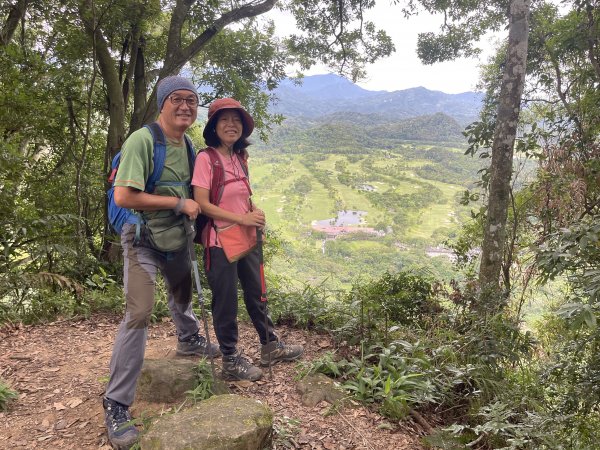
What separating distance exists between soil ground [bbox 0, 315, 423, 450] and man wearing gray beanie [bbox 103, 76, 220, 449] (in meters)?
0.28

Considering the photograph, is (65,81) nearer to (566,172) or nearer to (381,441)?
(381,441)

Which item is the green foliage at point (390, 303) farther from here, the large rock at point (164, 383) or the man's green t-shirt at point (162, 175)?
the man's green t-shirt at point (162, 175)

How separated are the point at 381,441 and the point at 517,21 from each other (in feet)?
13.5

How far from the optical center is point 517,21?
164 inches

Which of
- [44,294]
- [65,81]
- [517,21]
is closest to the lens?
[517,21]

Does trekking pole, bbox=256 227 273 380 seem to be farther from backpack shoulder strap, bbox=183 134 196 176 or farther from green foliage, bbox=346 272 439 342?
green foliage, bbox=346 272 439 342

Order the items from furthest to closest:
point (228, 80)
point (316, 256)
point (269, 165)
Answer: point (269, 165)
point (316, 256)
point (228, 80)

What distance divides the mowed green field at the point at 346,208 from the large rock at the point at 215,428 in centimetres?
3613

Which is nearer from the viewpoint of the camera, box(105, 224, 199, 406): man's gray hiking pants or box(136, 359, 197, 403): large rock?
box(105, 224, 199, 406): man's gray hiking pants

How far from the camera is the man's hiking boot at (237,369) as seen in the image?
10.6 ft

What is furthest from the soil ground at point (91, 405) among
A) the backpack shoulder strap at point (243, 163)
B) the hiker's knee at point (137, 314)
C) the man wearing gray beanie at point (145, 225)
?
the backpack shoulder strap at point (243, 163)

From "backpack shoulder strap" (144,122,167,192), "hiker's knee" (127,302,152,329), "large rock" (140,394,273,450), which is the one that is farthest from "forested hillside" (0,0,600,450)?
"backpack shoulder strap" (144,122,167,192)

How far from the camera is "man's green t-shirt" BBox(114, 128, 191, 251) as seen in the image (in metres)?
2.42

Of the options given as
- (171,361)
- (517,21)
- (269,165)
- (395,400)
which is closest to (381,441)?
(395,400)
